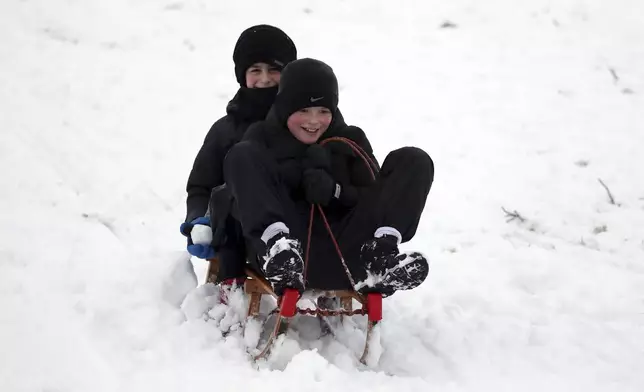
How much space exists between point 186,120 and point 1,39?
2.07 meters

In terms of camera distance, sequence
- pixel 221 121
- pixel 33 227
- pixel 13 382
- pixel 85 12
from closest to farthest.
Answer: pixel 13 382
pixel 221 121
pixel 33 227
pixel 85 12

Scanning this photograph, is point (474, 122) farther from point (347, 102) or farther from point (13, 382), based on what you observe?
point (13, 382)

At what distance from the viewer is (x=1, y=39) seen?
5730 millimetres

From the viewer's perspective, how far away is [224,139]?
2699 mm

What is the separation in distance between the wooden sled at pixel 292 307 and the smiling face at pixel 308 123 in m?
0.56

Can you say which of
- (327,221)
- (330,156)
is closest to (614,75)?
(330,156)

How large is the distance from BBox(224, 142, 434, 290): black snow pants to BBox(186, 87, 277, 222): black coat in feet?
1.52

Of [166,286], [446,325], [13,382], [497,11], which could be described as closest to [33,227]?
[166,286]

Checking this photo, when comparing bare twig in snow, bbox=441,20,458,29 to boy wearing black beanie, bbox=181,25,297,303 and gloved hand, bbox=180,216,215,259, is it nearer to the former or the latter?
boy wearing black beanie, bbox=181,25,297,303

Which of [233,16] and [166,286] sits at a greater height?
[233,16]

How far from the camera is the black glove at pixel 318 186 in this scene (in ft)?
7.17

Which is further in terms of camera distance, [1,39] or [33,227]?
[1,39]

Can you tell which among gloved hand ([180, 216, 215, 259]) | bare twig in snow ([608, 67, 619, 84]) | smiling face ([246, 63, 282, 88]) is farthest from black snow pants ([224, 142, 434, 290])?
bare twig in snow ([608, 67, 619, 84])

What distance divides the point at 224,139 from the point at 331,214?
639 millimetres
